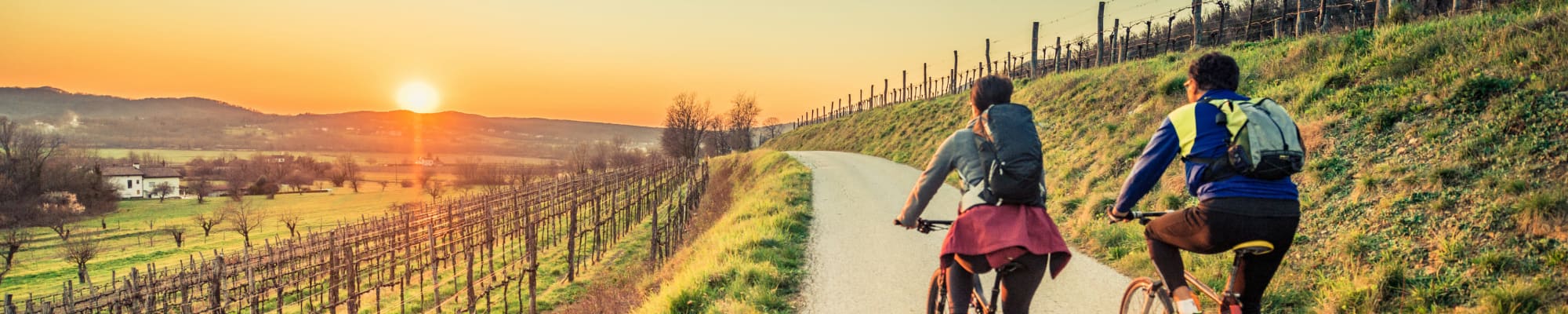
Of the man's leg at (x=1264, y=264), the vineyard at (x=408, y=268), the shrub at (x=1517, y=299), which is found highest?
the man's leg at (x=1264, y=264)

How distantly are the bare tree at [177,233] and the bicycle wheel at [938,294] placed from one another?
71.3 m

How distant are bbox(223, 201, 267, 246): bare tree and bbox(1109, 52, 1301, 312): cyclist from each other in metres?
72.9

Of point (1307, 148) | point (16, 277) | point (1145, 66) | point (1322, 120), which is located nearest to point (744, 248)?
point (1307, 148)

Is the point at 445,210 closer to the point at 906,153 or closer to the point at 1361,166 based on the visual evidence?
the point at 906,153

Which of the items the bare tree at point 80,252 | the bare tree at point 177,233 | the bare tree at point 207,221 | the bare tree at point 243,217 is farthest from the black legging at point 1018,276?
the bare tree at point 207,221

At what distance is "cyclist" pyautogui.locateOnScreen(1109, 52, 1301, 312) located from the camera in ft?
8.76

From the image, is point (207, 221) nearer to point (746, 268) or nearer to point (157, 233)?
point (157, 233)

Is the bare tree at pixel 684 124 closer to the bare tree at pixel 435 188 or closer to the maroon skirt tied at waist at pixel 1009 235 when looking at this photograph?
the bare tree at pixel 435 188

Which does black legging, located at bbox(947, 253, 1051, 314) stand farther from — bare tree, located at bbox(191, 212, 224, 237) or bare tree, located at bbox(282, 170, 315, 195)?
bare tree, located at bbox(282, 170, 315, 195)

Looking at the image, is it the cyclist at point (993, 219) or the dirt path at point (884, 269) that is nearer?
the cyclist at point (993, 219)

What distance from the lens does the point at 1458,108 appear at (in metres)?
7.09

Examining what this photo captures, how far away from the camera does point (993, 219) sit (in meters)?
2.96

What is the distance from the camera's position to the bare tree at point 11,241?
157ft

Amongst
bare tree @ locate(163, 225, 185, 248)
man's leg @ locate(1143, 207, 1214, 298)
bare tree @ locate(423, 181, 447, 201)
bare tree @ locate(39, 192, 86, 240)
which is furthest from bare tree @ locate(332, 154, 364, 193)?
man's leg @ locate(1143, 207, 1214, 298)
